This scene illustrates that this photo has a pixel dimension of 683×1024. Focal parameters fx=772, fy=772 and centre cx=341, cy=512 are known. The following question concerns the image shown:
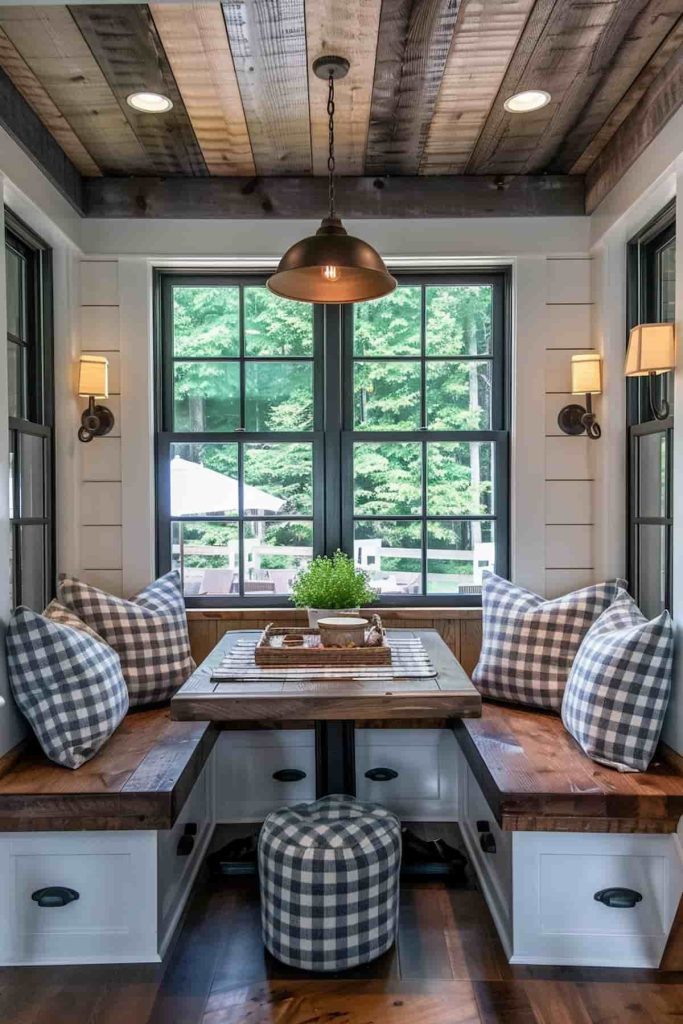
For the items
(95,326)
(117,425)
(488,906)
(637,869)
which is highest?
(95,326)

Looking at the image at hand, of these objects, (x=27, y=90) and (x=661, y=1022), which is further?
(x=27, y=90)

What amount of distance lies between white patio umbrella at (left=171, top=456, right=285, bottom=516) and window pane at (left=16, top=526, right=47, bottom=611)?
A: 1.98ft

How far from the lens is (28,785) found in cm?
232

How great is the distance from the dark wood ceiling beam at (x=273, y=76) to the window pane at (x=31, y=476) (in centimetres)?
146

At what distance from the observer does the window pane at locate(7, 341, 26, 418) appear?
289 cm

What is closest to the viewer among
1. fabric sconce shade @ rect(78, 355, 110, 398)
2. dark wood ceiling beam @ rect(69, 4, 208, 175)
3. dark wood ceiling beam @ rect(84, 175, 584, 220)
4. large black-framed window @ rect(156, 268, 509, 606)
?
dark wood ceiling beam @ rect(69, 4, 208, 175)

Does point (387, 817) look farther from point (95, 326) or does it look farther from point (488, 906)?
point (95, 326)

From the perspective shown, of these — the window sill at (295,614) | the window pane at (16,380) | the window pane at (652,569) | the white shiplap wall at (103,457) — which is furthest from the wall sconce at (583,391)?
the window pane at (16,380)

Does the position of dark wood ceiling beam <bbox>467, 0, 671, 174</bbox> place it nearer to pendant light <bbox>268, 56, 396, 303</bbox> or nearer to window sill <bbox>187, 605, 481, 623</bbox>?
pendant light <bbox>268, 56, 396, 303</bbox>

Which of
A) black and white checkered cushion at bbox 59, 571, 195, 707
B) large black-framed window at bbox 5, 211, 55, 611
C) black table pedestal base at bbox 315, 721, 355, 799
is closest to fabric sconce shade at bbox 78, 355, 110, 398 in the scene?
large black-framed window at bbox 5, 211, 55, 611

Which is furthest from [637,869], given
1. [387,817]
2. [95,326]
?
[95,326]

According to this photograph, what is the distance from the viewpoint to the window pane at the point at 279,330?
3492 mm

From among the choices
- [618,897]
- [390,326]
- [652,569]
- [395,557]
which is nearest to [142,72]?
[390,326]

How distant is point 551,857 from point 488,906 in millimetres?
465
